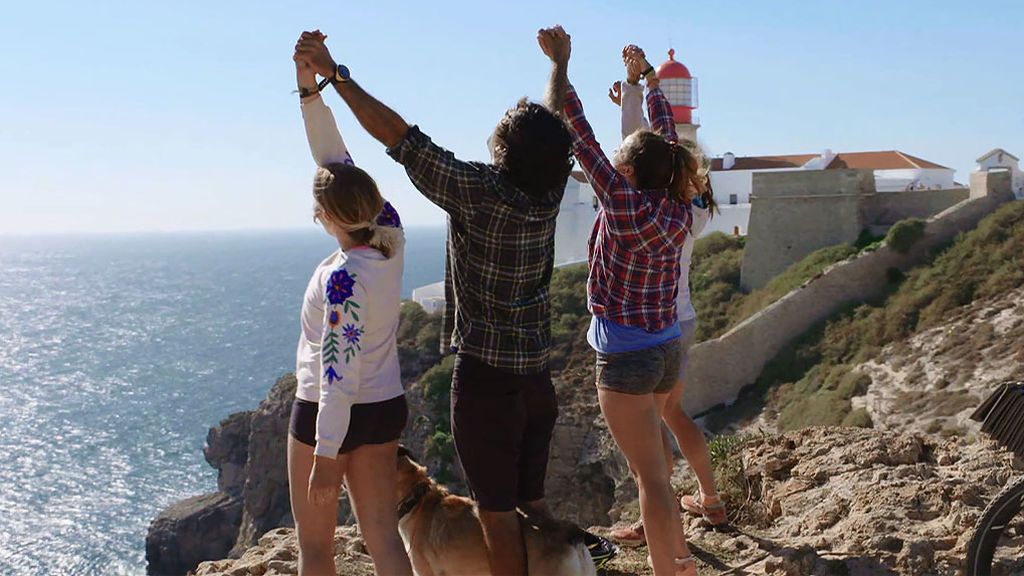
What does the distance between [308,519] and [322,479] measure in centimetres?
31

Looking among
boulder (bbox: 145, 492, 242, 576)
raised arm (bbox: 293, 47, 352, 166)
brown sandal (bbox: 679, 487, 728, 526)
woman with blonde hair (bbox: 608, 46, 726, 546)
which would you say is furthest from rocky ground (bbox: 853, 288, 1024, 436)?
boulder (bbox: 145, 492, 242, 576)

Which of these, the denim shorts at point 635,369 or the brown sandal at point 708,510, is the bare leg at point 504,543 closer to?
the denim shorts at point 635,369

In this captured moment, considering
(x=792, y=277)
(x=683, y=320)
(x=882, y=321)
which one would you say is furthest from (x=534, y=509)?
(x=792, y=277)

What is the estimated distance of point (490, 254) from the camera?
323 centimetres

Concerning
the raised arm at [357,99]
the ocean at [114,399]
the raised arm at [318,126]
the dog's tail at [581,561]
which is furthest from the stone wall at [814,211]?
the raised arm at [357,99]

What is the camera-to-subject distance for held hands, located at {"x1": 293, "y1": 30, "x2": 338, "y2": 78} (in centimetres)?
321

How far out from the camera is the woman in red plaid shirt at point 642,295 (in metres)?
3.63

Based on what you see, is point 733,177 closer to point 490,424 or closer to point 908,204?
point 908,204

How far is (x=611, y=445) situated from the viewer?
24.2 meters

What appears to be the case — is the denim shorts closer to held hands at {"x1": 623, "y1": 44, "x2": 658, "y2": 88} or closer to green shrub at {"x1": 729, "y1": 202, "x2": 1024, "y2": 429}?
held hands at {"x1": 623, "y1": 44, "x2": 658, "y2": 88}

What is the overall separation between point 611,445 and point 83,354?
7288 cm

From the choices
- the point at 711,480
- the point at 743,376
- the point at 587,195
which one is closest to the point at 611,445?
the point at 743,376

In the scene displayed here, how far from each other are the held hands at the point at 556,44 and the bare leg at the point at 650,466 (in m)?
1.29

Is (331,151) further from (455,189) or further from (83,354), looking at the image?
(83,354)
